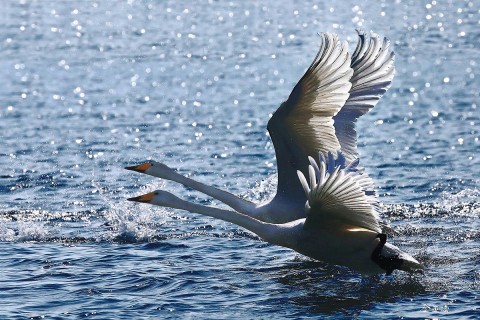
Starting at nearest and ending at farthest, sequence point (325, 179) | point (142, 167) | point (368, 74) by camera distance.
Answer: point (325, 179) → point (142, 167) → point (368, 74)

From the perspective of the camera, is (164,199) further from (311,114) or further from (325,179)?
(325,179)

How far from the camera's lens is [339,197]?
408 inches

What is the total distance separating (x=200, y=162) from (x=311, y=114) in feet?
19.4

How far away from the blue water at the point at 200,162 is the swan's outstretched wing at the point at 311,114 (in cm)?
116

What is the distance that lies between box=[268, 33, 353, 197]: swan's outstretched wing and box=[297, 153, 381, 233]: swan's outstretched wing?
60.3 inches

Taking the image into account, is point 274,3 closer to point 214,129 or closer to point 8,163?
point 214,129

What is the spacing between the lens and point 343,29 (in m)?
34.6

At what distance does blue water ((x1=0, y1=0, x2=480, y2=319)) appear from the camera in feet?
36.6

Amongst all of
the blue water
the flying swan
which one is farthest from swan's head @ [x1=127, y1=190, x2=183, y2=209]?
the blue water

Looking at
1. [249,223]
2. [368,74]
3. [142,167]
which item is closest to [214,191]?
[142,167]

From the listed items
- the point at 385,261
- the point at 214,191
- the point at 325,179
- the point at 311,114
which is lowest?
the point at 385,261

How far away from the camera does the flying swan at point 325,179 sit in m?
10.4

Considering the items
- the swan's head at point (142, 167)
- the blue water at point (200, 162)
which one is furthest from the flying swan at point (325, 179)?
the blue water at point (200, 162)

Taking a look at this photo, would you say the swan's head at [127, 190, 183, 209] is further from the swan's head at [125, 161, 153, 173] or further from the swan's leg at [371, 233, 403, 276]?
the swan's leg at [371, 233, 403, 276]
